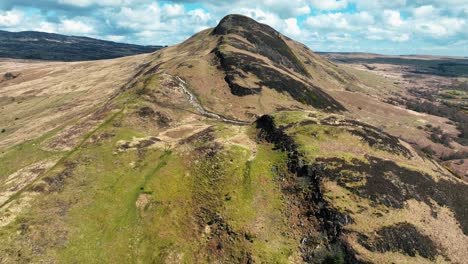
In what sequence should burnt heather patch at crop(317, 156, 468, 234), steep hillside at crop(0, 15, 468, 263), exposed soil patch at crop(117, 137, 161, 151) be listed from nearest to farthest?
1. steep hillside at crop(0, 15, 468, 263)
2. burnt heather patch at crop(317, 156, 468, 234)
3. exposed soil patch at crop(117, 137, 161, 151)

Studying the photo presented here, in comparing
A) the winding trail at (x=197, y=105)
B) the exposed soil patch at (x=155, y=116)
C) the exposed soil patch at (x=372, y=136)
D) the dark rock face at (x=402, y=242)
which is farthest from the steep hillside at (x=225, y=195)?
the winding trail at (x=197, y=105)

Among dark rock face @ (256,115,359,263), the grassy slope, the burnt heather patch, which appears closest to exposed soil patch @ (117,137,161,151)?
the grassy slope

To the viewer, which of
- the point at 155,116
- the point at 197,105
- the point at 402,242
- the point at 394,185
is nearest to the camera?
the point at 402,242

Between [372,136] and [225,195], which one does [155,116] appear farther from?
[372,136]

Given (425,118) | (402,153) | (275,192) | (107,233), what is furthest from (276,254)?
(425,118)

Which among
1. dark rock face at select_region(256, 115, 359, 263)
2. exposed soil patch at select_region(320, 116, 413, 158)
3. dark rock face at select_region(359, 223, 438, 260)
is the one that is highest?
exposed soil patch at select_region(320, 116, 413, 158)

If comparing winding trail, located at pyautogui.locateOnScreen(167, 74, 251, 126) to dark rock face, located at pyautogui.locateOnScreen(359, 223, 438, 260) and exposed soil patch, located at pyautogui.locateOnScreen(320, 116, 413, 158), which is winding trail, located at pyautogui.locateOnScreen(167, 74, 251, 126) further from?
dark rock face, located at pyautogui.locateOnScreen(359, 223, 438, 260)

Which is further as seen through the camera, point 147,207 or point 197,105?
point 197,105

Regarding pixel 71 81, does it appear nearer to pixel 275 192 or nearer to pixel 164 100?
pixel 164 100

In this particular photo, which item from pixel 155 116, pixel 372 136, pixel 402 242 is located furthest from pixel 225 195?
pixel 155 116

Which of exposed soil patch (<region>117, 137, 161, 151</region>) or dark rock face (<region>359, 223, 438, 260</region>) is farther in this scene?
exposed soil patch (<region>117, 137, 161, 151</region>)

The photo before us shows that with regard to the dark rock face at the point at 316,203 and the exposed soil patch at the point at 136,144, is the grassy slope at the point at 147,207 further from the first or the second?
the dark rock face at the point at 316,203
